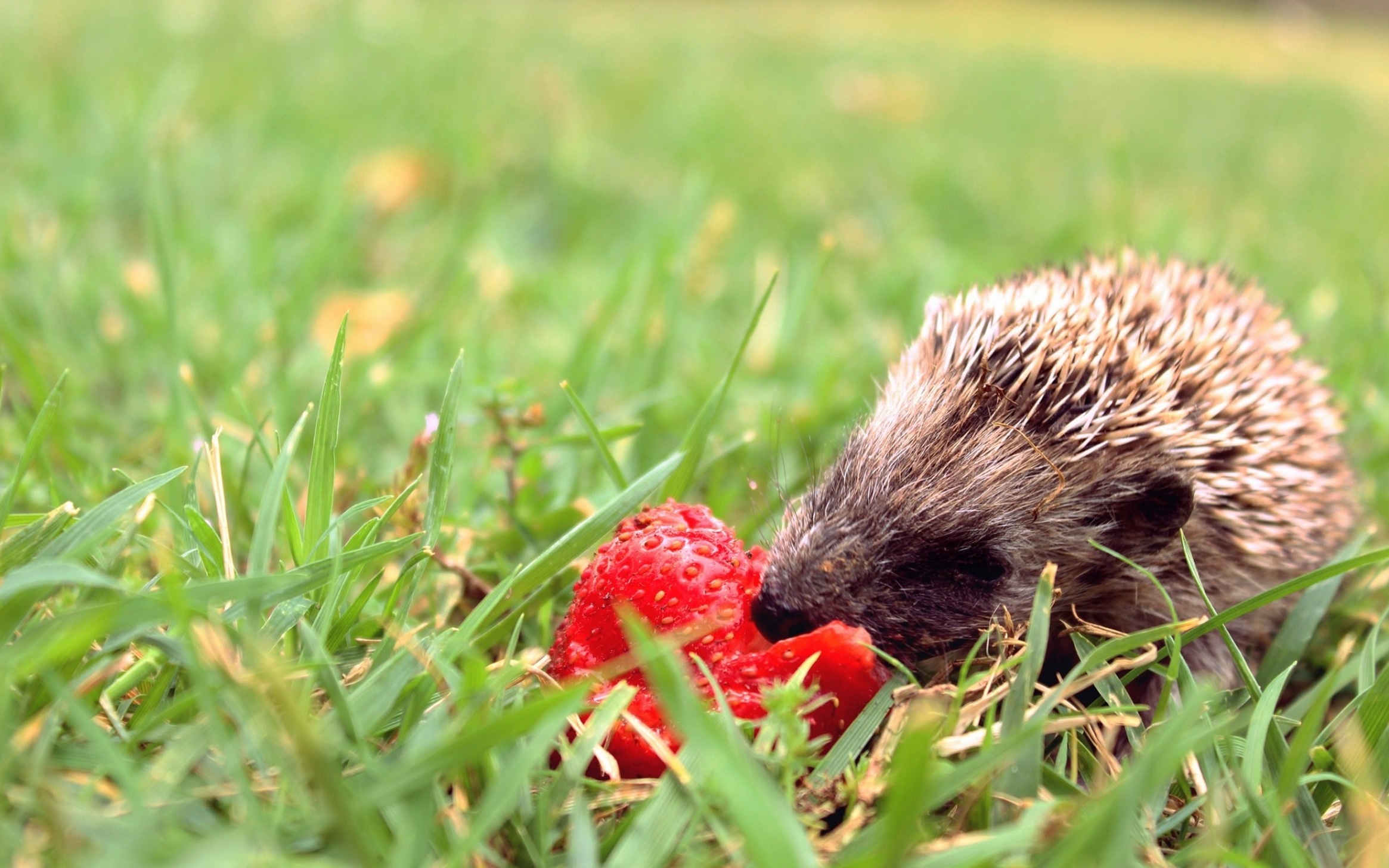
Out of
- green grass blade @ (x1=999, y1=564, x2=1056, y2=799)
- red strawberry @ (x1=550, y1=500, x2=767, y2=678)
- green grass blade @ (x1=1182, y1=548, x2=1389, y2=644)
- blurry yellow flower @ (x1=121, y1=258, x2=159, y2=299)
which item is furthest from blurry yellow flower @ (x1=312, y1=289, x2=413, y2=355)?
green grass blade @ (x1=1182, y1=548, x2=1389, y2=644)

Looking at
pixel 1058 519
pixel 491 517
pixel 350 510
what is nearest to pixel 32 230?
pixel 491 517

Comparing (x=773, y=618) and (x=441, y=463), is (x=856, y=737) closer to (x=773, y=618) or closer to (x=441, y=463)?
(x=773, y=618)

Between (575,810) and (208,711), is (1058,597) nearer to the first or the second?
(575,810)

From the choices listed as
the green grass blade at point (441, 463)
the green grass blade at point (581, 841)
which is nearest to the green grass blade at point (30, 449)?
the green grass blade at point (441, 463)

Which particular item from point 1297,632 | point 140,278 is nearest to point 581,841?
point 1297,632

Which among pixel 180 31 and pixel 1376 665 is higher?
pixel 180 31

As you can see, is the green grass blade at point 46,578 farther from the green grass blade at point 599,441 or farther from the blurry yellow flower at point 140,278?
the blurry yellow flower at point 140,278

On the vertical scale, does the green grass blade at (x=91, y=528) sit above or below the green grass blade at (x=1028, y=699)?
below
